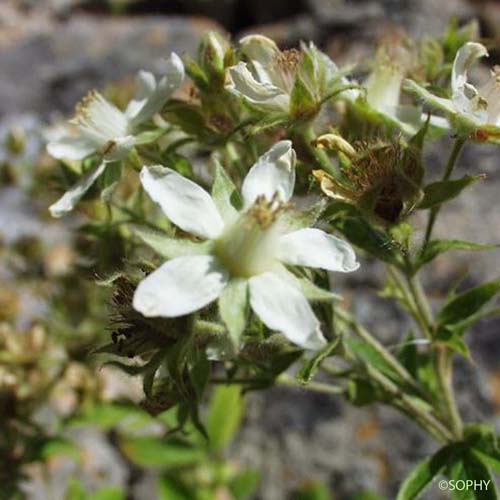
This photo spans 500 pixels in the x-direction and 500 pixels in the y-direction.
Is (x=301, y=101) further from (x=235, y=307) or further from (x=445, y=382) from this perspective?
(x=445, y=382)

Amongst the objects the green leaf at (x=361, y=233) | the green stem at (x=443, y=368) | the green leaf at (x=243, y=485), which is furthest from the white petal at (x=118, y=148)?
the green leaf at (x=243, y=485)

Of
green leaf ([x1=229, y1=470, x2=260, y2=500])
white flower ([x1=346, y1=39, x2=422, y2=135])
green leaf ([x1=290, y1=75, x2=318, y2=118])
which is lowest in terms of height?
green leaf ([x1=229, y1=470, x2=260, y2=500])

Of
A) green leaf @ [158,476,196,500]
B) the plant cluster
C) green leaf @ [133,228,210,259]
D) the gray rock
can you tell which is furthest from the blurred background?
green leaf @ [133,228,210,259]

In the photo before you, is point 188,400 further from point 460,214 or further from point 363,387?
point 460,214

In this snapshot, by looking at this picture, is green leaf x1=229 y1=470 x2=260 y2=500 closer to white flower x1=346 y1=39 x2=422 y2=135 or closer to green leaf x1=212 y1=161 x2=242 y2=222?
white flower x1=346 y1=39 x2=422 y2=135

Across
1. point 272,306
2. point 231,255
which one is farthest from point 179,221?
point 272,306
